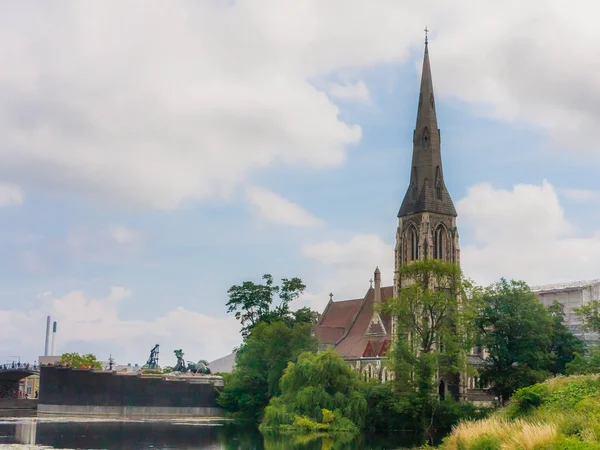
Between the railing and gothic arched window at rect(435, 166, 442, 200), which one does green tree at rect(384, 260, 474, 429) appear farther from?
the railing

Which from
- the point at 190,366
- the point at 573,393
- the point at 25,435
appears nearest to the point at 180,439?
the point at 25,435

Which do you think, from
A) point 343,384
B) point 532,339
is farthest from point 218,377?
point 532,339

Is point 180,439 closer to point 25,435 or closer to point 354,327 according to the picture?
point 25,435

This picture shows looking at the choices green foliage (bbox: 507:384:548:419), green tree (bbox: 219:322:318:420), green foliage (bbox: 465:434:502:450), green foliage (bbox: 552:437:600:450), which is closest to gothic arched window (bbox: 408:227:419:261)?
green tree (bbox: 219:322:318:420)

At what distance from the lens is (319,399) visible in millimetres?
55531

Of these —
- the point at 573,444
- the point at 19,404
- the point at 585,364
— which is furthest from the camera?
the point at 19,404

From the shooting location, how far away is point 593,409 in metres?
25.3

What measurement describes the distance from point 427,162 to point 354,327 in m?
22.2

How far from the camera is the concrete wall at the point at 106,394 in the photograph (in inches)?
3120

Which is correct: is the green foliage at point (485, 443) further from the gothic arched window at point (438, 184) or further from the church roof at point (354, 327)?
the gothic arched window at point (438, 184)

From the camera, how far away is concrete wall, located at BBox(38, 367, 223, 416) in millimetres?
79250

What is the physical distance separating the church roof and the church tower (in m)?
6.25

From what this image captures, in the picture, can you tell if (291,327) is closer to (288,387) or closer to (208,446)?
(288,387)

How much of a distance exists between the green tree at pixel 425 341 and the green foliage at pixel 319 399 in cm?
334
